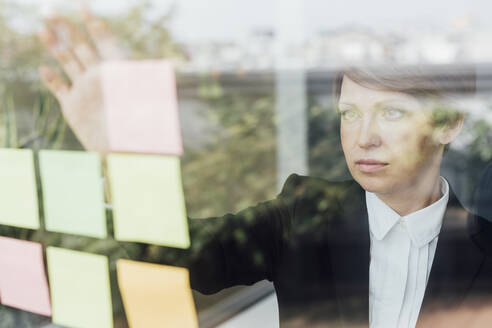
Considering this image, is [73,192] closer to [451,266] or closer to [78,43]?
[78,43]

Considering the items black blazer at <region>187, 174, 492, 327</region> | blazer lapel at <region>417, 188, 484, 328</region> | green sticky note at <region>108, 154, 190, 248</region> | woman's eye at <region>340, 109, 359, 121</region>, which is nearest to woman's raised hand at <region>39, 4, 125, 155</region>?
green sticky note at <region>108, 154, 190, 248</region>

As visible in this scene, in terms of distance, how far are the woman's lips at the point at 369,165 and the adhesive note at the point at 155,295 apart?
0.59m

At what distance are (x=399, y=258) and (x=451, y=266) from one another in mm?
103

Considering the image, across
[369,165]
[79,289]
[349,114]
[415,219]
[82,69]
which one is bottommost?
[79,289]

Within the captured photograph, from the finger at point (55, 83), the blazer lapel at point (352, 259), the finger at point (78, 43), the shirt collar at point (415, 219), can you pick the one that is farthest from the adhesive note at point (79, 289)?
the shirt collar at point (415, 219)

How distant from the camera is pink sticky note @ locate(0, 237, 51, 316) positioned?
166cm

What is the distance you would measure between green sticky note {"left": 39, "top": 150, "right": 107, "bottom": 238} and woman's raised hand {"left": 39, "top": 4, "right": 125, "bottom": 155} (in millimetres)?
65

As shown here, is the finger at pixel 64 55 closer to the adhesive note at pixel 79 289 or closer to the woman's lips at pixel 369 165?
the adhesive note at pixel 79 289

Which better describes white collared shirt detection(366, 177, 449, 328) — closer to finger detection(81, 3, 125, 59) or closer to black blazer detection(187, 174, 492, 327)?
black blazer detection(187, 174, 492, 327)

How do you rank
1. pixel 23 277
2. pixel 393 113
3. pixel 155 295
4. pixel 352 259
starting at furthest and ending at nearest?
pixel 23 277
pixel 155 295
pixel 352 259
pixel 393 113

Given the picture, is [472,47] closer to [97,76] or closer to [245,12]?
[245,12]

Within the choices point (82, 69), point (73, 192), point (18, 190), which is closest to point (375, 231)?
point (73, 192)

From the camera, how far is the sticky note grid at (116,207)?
1.47 m

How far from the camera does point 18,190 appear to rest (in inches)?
65.4
